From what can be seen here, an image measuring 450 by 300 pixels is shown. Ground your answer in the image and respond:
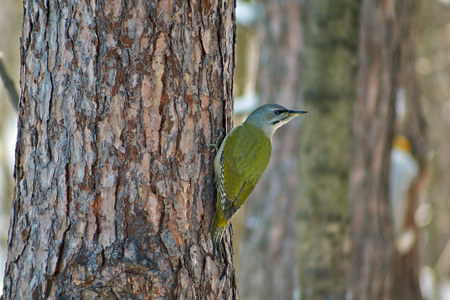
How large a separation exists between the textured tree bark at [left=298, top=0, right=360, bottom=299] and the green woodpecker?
1.79 metres

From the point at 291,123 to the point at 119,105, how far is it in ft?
12.2

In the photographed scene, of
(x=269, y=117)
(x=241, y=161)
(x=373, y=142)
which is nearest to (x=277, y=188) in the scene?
(x=373, y=142)

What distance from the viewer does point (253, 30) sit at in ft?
24.7

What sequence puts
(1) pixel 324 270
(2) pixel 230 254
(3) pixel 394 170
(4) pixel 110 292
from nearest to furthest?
1. (4) pixel 110 292
2. (2) pixel 230 254
3. (1) pixel 324 270
4. (3) pixel 394 170

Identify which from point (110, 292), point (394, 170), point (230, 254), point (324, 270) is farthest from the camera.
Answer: point (394, 170)

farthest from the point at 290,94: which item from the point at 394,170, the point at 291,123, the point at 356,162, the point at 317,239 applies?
the point at 394,170

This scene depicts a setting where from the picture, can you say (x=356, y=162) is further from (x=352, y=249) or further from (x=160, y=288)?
(x=160, y=288)

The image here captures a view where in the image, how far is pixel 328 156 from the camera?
5.74 meters

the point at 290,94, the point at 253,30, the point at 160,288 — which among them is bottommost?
the point at 160,288

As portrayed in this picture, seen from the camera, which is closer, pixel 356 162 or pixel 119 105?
pixel 119 105

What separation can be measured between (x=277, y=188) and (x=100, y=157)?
12.7 feet

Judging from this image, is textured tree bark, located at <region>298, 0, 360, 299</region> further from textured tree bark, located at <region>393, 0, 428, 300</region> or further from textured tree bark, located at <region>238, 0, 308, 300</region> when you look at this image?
textured tree bark, located at <region>393, 0, 428, 300</region>

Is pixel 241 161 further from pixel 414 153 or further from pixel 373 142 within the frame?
pixel 414 153

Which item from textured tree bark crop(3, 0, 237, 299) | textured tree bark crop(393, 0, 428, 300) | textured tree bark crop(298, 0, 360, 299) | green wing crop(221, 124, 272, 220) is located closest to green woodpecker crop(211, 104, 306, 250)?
green wing crop(221, 124, 272, 220)
